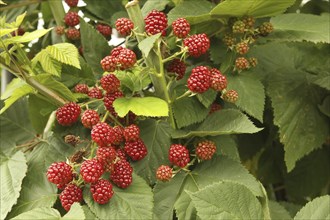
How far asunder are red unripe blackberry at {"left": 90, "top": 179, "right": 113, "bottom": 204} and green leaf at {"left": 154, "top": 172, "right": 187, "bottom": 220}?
0.09 m

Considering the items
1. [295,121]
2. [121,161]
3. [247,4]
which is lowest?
[295,121]

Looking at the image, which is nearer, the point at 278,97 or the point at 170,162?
the point at 170,162

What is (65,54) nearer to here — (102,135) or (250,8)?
(102,135)

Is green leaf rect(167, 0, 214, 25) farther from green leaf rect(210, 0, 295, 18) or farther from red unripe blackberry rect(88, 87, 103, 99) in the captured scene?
red unripe blackberry rect(88, 87, 103, 99)

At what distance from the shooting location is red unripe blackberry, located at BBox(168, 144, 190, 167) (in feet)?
2.51

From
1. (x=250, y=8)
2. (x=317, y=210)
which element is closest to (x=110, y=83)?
(x=250, y=8)

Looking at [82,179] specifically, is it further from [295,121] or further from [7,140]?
[295,121]

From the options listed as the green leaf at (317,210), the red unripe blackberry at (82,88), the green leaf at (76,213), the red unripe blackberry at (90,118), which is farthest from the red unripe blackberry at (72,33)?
the green leaf at (317,210)

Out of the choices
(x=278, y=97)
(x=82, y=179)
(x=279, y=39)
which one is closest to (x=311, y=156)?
(x=278, y=97)

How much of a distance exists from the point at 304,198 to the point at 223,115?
47cm

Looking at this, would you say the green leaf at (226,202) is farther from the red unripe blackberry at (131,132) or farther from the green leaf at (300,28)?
the green leaf at (300,28)

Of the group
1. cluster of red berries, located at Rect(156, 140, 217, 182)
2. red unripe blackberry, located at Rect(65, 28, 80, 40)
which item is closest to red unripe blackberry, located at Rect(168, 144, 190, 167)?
cluster of red berries, located at Rect(156, 140, 217, 182)

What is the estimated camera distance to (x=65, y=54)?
0.79 m

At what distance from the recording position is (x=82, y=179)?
73cm
